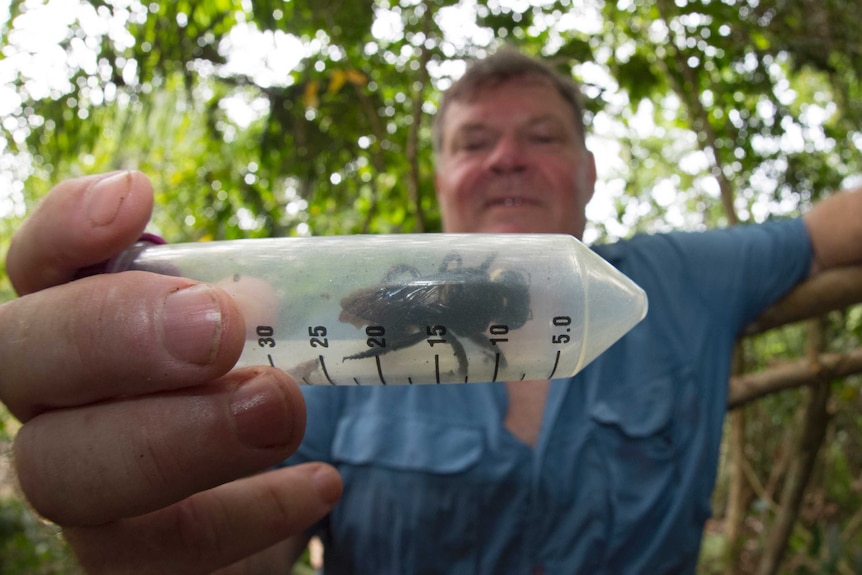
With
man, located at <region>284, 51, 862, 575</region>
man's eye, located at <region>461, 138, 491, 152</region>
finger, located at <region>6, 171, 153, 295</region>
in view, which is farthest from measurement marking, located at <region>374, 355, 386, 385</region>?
man's eye, located at <region>461, 138, 491, 152</region>

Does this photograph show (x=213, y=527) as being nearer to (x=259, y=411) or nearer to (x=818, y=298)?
(x=259, y=411)

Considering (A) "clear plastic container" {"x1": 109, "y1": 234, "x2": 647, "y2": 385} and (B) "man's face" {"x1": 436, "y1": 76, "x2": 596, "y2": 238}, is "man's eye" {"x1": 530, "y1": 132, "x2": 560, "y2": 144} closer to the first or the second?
(B) "man's face" {"x1": 436, "y1": 76, "x2": 596, "y2": 238}

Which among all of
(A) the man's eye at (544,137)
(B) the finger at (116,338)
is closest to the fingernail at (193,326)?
(B) the finger at (116,338)

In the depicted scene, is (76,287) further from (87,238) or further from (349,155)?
(349,155)

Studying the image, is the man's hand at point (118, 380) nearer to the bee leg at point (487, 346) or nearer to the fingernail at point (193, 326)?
the fingernail at point (193, 326)

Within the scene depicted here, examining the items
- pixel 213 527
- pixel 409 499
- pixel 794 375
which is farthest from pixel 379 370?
pixel 794 375

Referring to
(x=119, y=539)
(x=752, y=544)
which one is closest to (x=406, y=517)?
(x=119, y=539)
